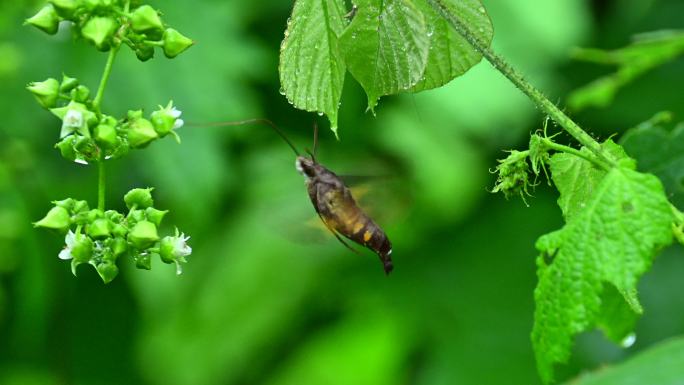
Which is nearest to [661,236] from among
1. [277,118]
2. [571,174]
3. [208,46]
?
[571,174]

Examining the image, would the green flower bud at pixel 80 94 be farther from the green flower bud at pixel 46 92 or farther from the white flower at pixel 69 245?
the white flower at pixel 69 245

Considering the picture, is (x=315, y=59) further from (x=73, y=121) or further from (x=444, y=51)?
(x=73, y=121)

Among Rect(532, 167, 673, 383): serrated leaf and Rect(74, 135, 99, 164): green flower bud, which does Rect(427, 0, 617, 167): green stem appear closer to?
Rect(532, 167, 673, 383): serrated leaf

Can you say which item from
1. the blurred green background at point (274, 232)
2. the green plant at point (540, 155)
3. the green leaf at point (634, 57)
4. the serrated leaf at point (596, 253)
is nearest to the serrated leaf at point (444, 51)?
the green plant at point (540, 155)

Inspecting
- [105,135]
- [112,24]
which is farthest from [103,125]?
[112,24]

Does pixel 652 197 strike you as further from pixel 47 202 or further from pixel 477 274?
pixel 47 202

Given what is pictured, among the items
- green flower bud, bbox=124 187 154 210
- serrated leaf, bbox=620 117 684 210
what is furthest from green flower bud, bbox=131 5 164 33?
serrated leaf, bbox=620 117 684 210
